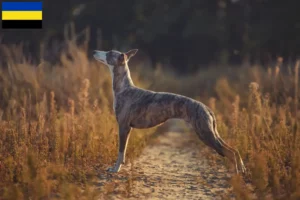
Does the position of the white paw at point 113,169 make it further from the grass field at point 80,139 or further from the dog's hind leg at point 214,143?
the dog's hind leg at point 214,143

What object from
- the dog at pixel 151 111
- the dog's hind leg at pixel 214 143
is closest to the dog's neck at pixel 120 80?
the dog at pixel 151 111

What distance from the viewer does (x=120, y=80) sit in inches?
259

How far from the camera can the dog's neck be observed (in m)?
6.54

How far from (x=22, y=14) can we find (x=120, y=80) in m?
4.08

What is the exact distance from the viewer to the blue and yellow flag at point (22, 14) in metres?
9.58

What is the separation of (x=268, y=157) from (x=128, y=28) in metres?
22.1

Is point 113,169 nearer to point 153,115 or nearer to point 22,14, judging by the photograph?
point 153,115

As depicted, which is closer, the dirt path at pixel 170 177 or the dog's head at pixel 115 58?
the dirt path at pixel 170 177

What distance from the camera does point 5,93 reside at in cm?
883

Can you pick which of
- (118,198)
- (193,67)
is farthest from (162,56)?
(118,198)

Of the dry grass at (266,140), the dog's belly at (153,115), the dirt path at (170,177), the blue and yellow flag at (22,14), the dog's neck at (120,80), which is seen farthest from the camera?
the blue and yellow flag at (22,14)

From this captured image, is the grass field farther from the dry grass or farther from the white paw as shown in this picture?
the white paw

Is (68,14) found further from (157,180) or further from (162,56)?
(157,180)

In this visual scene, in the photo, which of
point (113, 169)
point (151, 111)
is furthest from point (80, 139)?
point (151, 111)
